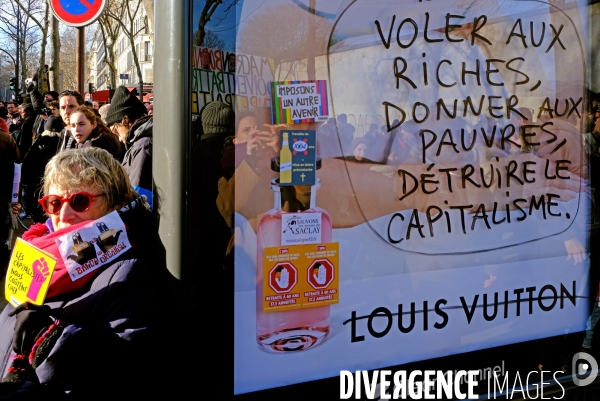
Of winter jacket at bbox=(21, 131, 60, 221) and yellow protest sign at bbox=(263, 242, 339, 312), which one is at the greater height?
winter jacket at bbox=(21, 131, 60, 221)

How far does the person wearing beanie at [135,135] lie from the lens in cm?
404

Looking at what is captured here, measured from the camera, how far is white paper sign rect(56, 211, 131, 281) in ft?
7.39

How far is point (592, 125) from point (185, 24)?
1.97 meters

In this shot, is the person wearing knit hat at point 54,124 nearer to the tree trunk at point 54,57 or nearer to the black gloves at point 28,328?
the black gloves at point 28,328

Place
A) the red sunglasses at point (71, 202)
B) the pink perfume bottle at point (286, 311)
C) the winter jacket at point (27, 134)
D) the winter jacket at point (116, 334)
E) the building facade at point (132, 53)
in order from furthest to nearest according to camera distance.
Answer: the building facade at point (132, 53) < the winter jacket at point (27, 134) < the pink perfume bottle at point (286, 311) < the red sunglasses at point (71, 202) < the winter jacket at point (116, 334)

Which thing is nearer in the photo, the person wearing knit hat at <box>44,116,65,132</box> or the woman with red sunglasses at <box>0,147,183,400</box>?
the woman with red sunglasses at <box>0,147,183,400</box>

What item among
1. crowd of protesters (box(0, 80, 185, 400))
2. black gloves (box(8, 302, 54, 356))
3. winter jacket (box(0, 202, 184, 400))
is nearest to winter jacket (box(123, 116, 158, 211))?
crowd of protesters (box(0, 80, 185, 400))

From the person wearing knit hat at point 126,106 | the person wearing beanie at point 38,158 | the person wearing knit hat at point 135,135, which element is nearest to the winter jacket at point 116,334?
the person wearing knit hat at point 135,135

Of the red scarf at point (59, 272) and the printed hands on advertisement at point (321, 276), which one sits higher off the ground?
the red scarf at point (59, 272)

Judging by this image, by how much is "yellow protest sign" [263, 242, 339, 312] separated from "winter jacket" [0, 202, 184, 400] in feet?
1.17

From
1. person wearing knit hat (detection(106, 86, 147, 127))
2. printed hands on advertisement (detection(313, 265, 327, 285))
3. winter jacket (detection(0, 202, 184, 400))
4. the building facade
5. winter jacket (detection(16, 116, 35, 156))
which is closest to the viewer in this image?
winter jacket (detection(0, 202, 184, 400))

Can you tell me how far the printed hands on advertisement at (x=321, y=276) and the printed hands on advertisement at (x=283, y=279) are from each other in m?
0.12

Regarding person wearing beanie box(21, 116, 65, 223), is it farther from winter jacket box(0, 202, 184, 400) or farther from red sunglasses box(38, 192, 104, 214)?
winter jacket box(0, 202, 184, 400)

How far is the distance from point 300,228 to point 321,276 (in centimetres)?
21
